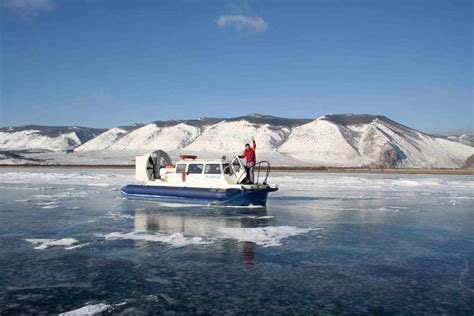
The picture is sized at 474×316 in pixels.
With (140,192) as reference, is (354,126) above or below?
above

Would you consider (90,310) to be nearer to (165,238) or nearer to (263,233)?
(165,238)

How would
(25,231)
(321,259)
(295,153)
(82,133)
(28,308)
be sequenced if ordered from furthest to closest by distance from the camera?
(82,133) < (295,153) < (25,231) < (321,259) < (28,308)

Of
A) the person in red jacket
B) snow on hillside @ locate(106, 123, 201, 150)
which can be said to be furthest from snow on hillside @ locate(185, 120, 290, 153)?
the person in red jacket

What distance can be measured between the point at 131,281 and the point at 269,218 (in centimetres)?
763

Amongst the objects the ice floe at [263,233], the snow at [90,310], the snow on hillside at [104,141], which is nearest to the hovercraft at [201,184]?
the ice floe at [263,233]

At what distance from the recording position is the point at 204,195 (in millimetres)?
17562

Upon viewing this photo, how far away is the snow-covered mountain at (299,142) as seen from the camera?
86.5 meters

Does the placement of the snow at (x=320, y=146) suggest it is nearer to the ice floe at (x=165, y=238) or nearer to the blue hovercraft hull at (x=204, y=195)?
the blue hovercraft hull at (x=204, y=195)

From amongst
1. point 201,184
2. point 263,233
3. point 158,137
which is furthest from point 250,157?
point 158,137

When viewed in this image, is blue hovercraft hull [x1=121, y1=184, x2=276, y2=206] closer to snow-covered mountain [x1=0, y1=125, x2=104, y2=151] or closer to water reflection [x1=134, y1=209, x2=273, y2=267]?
water reflection [x1=134, y1=209, x2=273, y2=267]

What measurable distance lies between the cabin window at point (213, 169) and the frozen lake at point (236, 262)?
305 cm

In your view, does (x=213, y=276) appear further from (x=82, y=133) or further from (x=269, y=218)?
(x=82, y=133)

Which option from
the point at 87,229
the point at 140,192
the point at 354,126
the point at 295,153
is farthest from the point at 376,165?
the point at 87,229

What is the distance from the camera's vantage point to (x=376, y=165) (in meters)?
79.5
